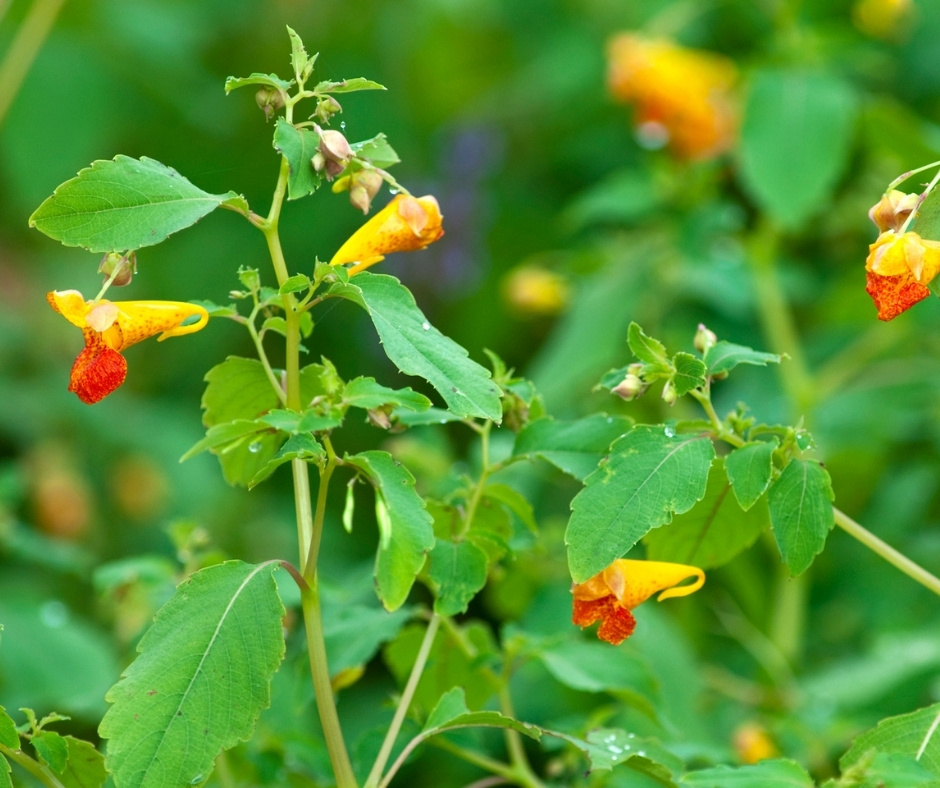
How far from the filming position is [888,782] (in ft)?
1.85

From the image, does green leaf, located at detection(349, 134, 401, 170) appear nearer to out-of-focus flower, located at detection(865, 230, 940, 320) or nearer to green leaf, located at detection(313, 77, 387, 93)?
green leaf, located at detection(313, 77, 387, 93)

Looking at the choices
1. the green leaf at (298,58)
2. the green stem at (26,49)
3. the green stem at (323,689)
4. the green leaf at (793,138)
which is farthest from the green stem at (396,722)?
the green stem at (26,49)

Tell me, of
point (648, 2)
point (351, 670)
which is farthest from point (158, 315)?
point (648, 2)

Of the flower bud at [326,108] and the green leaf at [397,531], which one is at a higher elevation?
the flower bud at [326,108]

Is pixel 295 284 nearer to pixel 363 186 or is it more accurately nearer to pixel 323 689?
pixel 363 186

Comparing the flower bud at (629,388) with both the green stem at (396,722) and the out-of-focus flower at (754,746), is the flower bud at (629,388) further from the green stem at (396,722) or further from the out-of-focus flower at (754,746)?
the out-of-focus flower at (754,746)

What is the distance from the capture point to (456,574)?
0.67m

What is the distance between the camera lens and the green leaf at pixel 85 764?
64cm

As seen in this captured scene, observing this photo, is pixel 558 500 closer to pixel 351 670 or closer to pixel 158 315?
pixel 351 670

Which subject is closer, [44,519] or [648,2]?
[44,519]

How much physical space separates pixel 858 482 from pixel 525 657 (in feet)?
2.97

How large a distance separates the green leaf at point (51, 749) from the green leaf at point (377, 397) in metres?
0.24

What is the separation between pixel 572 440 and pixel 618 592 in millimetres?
98

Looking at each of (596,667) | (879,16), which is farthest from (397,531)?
(879,16)
